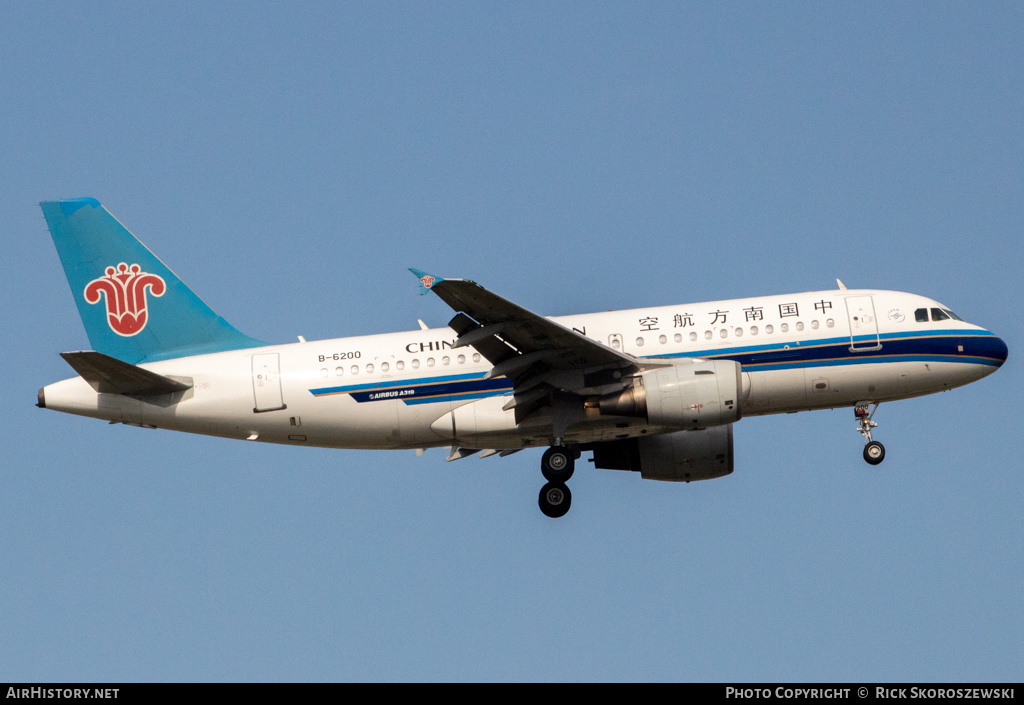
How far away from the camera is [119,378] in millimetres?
29562

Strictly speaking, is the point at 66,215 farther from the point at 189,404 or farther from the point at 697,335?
the point at 697,335

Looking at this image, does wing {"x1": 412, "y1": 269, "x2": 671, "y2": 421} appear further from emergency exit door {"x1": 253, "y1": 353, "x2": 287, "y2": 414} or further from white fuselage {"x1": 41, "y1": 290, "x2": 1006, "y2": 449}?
emergency exit door {"x1": 253, "y1": 353, "x2": 287, "y2": 414}

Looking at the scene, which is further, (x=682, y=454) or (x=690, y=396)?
(x=682, y=454)

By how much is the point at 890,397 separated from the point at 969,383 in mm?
2258

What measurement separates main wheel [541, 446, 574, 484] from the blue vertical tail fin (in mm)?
A: 8045

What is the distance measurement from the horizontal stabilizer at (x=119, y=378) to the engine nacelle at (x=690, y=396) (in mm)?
11374

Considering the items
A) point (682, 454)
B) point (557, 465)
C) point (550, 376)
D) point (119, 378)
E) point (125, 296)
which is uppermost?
point (125, 296)

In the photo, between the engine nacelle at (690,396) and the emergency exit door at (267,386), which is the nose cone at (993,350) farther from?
the emergency exit door at (267,386)

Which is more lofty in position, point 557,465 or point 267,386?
point 267,386

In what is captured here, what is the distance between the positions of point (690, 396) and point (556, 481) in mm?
4910

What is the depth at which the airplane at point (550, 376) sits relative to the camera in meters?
29.1

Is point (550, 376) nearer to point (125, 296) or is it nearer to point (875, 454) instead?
point (875, 454)

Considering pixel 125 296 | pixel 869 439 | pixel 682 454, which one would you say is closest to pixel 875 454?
pixel 869 439
